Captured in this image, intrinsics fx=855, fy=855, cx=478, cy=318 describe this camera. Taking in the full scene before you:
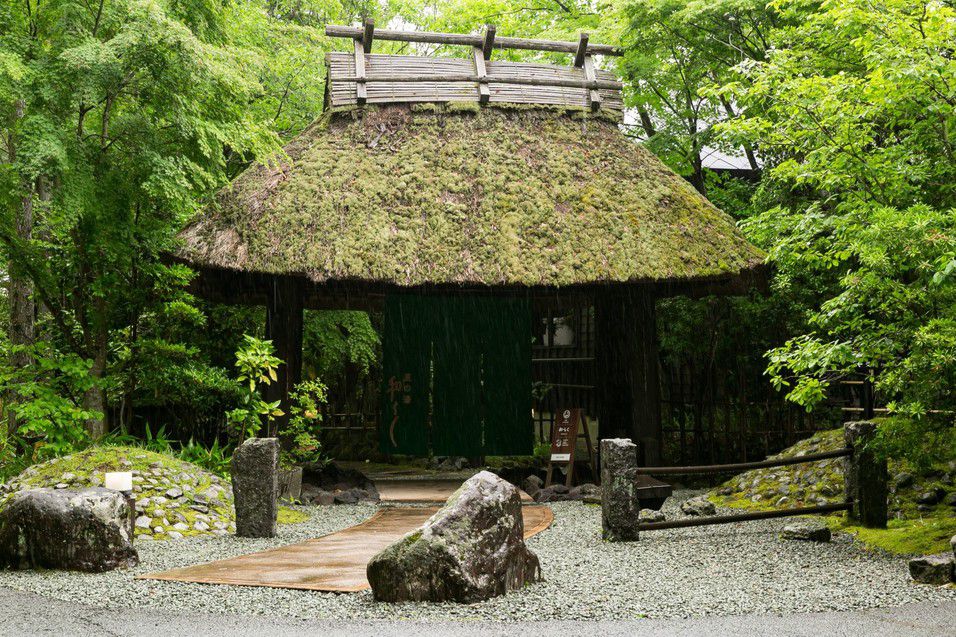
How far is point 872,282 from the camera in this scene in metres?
6.03

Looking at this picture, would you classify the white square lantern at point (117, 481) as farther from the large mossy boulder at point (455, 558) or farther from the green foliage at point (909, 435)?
the green foliage at point (909, 435)

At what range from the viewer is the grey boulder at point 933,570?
5.27 metres

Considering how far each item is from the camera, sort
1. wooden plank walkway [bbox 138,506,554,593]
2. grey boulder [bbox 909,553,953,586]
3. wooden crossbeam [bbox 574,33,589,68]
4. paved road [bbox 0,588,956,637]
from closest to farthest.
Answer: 1. paved road [bbox 0,588,956,637]
2. wooden plank walkway [bbox 138,506,554,593]
3. grey boulder [bbox 909,553,953,586]
4. wooden crossbeam [bbox 574,33,589,68]

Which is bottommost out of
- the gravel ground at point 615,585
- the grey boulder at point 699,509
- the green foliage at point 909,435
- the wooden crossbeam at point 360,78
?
the grey boulder at point 699,509

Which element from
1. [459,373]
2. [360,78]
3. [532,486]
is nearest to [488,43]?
[360,78]

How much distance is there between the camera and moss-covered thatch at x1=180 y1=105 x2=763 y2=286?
9.07 meters

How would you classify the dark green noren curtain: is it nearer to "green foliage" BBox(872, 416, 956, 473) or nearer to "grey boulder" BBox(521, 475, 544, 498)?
"grey boulder" BBox(521, 475, 544, 498)

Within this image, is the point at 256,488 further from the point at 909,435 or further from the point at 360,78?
the point at 360,78

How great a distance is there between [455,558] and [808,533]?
386 cm

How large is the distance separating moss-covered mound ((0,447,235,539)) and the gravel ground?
38 centimetres

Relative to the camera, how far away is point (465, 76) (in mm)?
11117

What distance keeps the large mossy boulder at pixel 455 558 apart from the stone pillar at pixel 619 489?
2.29 metres

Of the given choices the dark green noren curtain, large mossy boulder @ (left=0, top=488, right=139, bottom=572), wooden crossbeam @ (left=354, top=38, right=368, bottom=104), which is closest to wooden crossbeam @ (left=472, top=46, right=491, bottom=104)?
wooden crossbeam @ (left=354, top=38, right=368, bottom=104)

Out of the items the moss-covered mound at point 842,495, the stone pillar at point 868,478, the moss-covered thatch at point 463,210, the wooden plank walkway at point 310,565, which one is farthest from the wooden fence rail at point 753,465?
the moss-covered thatch at point 463,210
